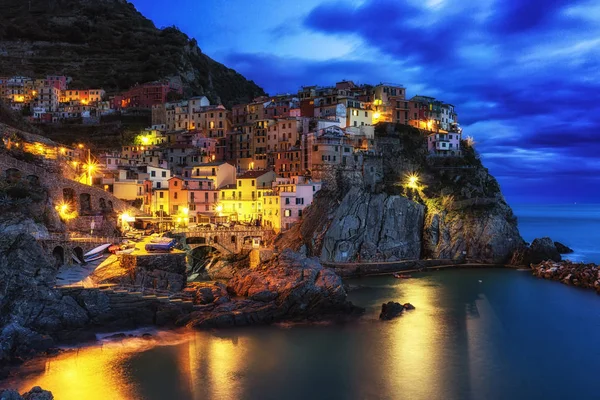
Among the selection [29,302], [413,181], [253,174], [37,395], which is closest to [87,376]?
[37,395]

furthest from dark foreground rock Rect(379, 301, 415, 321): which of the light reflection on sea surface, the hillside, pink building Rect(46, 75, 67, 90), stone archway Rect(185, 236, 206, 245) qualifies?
pink building Rect(46, 75, 67, 90)

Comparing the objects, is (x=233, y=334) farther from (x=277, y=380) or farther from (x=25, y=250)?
(x=25, y=250)

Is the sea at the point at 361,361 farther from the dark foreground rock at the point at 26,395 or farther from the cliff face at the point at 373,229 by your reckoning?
the cliff face at the point at 373,229

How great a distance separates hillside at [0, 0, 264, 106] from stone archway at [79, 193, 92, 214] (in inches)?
1756

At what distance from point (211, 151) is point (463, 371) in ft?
139

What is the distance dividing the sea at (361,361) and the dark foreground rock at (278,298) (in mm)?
1072

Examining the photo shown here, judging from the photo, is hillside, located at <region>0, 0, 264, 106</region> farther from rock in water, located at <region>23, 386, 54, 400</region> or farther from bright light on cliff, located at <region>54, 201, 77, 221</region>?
rock in water, located at <region>23, 386, 54, 400</region>

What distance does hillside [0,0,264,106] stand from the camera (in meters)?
90.8

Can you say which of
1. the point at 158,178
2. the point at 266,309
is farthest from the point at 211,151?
the point at 266,309

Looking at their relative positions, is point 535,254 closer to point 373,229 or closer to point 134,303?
point 373,229

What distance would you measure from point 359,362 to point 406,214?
26564 mm

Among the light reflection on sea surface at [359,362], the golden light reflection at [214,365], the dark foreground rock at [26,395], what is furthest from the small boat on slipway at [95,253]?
the dark foreground rock at [26,395]

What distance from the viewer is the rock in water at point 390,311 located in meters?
32.0

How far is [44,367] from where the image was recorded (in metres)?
22.3
